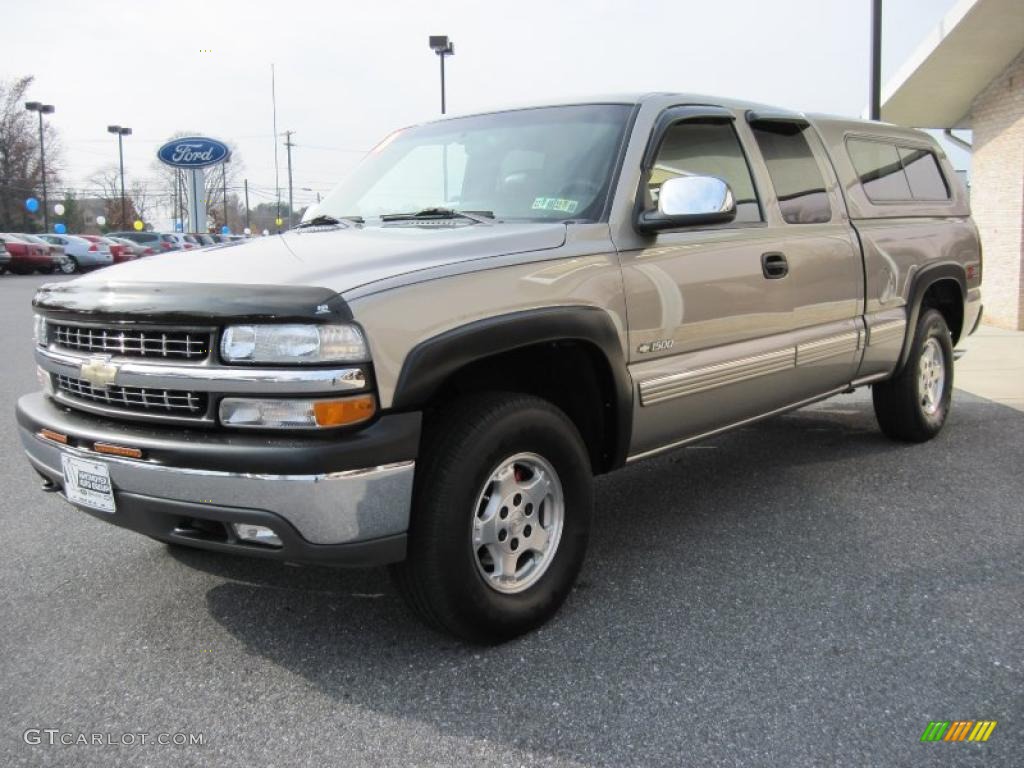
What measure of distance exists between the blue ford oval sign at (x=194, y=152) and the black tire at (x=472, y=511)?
939 inches

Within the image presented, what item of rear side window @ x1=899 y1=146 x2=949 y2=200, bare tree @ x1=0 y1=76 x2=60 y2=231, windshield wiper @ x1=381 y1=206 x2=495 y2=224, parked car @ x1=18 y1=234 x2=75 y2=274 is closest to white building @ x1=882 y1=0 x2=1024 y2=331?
rear side window @ x1=899 y1=146 x2=949 y2=200

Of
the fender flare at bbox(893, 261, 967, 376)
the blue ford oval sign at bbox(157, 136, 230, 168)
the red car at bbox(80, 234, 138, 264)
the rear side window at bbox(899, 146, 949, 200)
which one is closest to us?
the fender flare at bbox(893, 261, 967, 376)

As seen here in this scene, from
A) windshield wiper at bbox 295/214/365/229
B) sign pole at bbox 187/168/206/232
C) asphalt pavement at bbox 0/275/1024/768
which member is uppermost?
sign pole at bbox 187/168/206/232

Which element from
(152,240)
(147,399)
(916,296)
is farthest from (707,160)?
(152,240)

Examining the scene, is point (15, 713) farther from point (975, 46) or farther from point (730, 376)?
Result: point (975, 46)

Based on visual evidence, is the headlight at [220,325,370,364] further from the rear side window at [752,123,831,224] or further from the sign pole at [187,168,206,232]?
the sign pole at [187,168,206,232]

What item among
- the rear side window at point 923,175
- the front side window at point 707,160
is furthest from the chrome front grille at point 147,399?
the rear side window at point 923,175

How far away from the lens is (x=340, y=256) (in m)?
3.03

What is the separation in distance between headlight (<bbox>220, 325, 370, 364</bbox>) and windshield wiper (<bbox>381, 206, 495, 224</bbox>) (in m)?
1.07

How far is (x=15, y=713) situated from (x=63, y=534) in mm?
1745

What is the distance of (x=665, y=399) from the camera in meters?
3.68

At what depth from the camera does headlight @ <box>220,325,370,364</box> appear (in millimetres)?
2600

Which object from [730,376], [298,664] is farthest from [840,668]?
[298,664]

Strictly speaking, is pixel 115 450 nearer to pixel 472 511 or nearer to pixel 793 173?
pixel 472 511
